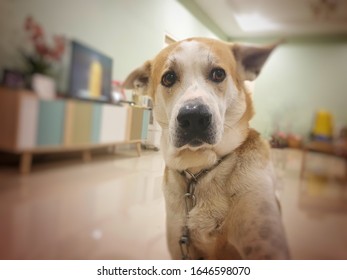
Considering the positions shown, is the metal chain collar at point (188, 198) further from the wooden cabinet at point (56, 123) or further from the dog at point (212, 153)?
the wooden cabinet at point (56, 123)

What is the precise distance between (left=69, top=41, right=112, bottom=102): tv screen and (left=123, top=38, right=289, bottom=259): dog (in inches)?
2.0

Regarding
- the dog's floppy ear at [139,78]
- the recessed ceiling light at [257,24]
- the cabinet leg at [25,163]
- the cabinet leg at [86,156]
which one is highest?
the recessed ceiling light at [257,24]

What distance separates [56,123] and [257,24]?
0.50 m

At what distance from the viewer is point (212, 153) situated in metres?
0.71

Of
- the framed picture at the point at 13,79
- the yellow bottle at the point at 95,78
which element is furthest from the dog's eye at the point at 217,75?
the framed picture at the point at 13,79

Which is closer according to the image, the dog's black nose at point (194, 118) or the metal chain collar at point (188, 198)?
the dog's black nose at point (194, 118)

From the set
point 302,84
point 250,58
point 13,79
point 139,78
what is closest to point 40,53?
point 13,79

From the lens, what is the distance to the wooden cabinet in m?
0.61

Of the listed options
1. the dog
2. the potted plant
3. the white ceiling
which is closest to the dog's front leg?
the dog

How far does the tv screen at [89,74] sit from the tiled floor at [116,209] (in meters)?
0.15

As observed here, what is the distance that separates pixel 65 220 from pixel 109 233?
0.10 m

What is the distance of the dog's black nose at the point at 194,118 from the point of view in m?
0.63

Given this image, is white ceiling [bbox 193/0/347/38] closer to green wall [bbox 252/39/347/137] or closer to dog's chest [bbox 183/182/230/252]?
green wall [bbox 252/39/347/137]

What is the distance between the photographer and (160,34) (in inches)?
27.5
